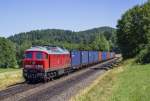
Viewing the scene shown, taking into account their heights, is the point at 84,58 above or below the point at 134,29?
below

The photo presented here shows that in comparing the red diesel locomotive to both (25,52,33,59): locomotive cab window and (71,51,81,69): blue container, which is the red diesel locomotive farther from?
(71,51,81,69): blue container

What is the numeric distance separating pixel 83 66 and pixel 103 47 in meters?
115

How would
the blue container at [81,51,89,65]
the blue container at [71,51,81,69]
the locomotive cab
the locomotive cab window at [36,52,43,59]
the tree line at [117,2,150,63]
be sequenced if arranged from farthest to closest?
1. the tree line at [117,2,150,63]
2. the blue container at [81,51,89,65]
3. the blue container at [71,51,81,69]
4. the locomotive cab window at [36,52,43,59]
5. the locomotive cab

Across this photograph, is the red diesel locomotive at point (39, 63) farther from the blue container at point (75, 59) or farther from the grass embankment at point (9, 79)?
the blue container at point (75, 59)

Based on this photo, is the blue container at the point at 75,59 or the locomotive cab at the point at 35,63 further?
the blue container at the point at 75,59

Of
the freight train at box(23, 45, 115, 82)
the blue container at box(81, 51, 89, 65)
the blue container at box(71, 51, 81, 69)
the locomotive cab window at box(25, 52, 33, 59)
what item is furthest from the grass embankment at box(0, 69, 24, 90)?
the blue container at box(81, 51, 89, 65)

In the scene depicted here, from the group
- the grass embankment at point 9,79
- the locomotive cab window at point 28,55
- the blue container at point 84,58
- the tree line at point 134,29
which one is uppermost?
the tree line at point 134,29

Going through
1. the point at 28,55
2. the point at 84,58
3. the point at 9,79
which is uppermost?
the point at 28,55

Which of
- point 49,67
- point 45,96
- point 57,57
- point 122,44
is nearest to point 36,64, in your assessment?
point 49,67

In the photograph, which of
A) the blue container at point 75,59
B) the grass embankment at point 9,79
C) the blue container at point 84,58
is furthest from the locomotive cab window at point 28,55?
the blue container at point 84,58

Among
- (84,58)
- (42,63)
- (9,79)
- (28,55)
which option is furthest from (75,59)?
(42,63)

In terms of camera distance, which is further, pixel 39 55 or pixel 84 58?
pixel 84 58

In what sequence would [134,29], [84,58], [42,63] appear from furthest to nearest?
[134,29]
[84,58]
[42,63]

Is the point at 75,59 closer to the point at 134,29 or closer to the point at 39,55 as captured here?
the point at 39,55
